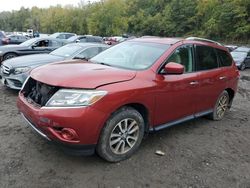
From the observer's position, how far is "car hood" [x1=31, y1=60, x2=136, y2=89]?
11.2 ft

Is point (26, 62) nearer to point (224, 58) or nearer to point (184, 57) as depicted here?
point (184, 57)

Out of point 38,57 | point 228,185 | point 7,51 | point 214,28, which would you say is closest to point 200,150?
point 228,185

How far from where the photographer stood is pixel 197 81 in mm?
4750

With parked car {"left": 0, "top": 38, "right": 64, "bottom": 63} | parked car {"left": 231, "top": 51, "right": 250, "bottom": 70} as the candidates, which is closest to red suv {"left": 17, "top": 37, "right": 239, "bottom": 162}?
parked car {"left": 0, "top": 38, "right": 64, "bottom": 63}

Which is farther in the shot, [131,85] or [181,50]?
[181,50]

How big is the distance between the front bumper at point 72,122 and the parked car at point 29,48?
7.43m

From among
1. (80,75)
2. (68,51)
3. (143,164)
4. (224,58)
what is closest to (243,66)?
(68,51)

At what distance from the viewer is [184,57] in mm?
4660

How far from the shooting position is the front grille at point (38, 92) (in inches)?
139

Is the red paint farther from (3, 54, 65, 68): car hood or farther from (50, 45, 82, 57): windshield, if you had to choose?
(50, 45, 82, 57): windshield

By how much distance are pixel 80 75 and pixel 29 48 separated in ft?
25.0

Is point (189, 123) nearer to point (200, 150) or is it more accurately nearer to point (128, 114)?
point (200, 150)

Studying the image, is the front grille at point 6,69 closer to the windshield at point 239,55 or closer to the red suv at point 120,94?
the red suv at point 120,94

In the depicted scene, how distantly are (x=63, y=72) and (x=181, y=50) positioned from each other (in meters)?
2.00
